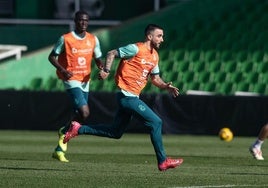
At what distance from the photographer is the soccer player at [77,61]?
15.9 metres

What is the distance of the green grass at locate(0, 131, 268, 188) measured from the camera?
40.0 ft

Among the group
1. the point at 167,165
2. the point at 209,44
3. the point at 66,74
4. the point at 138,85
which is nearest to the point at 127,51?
the point at 138,85

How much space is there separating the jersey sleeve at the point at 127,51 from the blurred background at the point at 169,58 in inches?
454

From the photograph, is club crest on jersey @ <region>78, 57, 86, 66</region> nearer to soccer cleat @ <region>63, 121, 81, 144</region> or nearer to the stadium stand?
soccer cleat @ <region>63, 121, 81, 144</region>

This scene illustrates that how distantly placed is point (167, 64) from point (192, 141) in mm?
8222

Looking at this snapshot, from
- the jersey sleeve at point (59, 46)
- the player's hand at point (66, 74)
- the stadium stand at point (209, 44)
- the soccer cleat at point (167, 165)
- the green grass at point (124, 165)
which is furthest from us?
the stadium stand at point (209, 44)

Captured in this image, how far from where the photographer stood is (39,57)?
30609 mm

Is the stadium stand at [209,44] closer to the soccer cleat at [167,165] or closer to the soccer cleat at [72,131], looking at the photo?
the soccer cleat at [72,131]

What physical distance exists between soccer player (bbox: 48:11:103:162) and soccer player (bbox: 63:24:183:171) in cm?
181

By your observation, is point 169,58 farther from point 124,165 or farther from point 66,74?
point 124,165

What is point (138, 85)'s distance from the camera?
1390 cm

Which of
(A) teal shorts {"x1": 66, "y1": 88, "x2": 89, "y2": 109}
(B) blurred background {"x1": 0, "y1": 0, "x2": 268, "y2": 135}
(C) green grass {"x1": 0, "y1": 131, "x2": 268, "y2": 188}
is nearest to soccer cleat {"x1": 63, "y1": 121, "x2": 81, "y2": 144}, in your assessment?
(C) green grass {"x1": 0, "y1": 131, "x2": 268, "y2": 188}

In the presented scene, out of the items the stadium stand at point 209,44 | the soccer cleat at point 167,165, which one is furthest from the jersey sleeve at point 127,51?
the stadium stand at point 209,44

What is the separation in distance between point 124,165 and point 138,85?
1.58 metres
